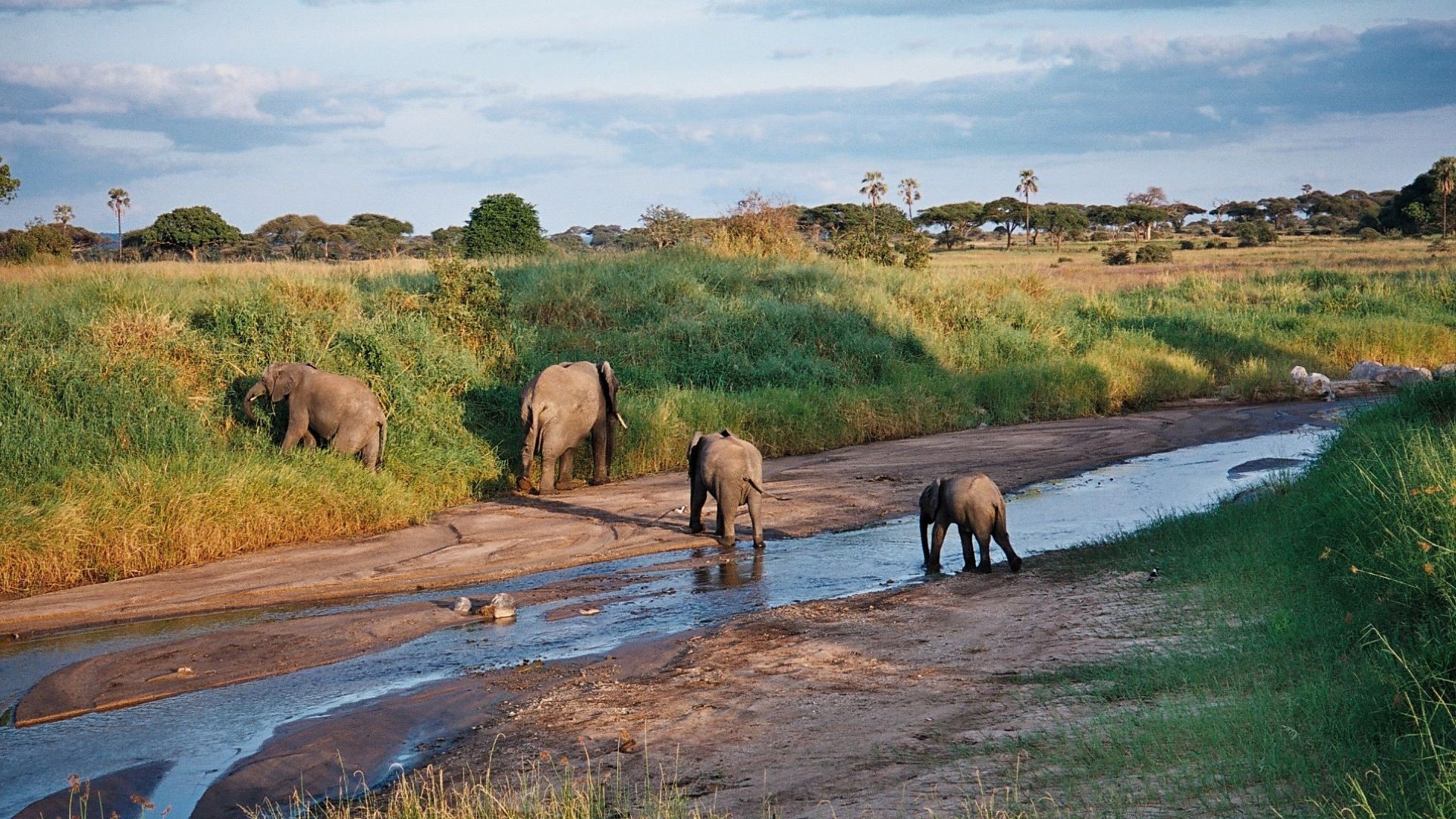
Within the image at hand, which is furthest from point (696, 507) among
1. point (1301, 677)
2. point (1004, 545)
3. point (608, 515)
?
point (1301, 677)

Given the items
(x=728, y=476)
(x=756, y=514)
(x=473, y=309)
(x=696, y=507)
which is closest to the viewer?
(x=728, y=476)

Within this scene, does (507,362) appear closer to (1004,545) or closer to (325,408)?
(325,408)

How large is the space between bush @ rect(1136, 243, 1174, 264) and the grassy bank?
44149 mm

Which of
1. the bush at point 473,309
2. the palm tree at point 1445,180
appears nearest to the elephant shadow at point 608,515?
the bush at point 473,309

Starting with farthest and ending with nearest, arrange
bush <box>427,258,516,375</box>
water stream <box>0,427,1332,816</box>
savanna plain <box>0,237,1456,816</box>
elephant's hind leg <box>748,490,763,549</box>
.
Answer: bush <box>427,258,516,375</box>
elephant's hind leg <box>748,490,763,549</box>
water stream <box>0,427,1332,816</box>
savanna plain <box>0,237,1456,816</box>

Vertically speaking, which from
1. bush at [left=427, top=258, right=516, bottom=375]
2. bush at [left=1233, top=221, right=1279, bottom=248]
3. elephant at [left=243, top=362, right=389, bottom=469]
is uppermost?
bush at [left=1233, top=221, right=1279, bottom=248]

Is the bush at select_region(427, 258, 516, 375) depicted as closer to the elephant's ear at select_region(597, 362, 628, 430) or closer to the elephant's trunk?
the elephant's ear at select_region(597, 362, 628, 430)

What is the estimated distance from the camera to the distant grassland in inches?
443

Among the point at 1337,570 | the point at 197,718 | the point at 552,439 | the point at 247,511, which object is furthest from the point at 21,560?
the point at 1337,570

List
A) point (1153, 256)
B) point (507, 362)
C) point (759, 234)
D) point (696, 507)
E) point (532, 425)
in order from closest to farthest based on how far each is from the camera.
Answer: point (696, 507) < point (532, 425) < point (507, 362) < point (759, 234) < point (1153, 256)

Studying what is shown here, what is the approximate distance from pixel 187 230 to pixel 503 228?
489 inches

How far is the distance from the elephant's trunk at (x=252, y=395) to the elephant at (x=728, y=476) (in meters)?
4.89

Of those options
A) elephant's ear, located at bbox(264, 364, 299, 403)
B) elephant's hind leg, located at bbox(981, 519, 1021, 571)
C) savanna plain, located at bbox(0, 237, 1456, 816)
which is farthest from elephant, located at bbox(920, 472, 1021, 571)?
elephant's ear, located at bbox(264, 364, 299, 403)

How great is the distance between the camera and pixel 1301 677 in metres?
5.78
